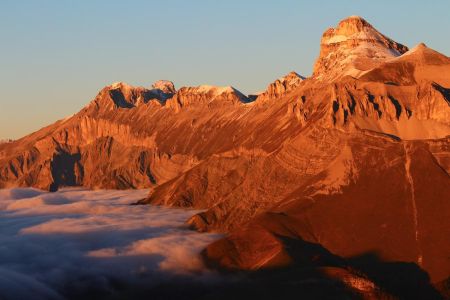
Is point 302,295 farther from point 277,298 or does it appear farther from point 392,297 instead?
point 392,297

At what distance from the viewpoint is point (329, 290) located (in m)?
198

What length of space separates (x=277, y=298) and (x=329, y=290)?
1101cm

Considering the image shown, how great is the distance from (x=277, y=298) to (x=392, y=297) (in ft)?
78.2

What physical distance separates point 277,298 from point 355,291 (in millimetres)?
16438

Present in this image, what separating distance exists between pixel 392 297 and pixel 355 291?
7567 mm

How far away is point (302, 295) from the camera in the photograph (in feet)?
654

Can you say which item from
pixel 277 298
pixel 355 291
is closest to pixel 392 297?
pixel 355 291

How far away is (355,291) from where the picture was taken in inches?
7692

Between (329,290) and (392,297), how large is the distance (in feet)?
43.0

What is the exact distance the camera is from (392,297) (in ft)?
634

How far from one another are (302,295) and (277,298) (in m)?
5.27

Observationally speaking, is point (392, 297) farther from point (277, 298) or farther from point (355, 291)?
point (277, 298)

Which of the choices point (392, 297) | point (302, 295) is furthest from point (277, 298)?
point (392, 297)

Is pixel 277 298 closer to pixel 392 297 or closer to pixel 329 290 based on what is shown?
pixel 329 290
